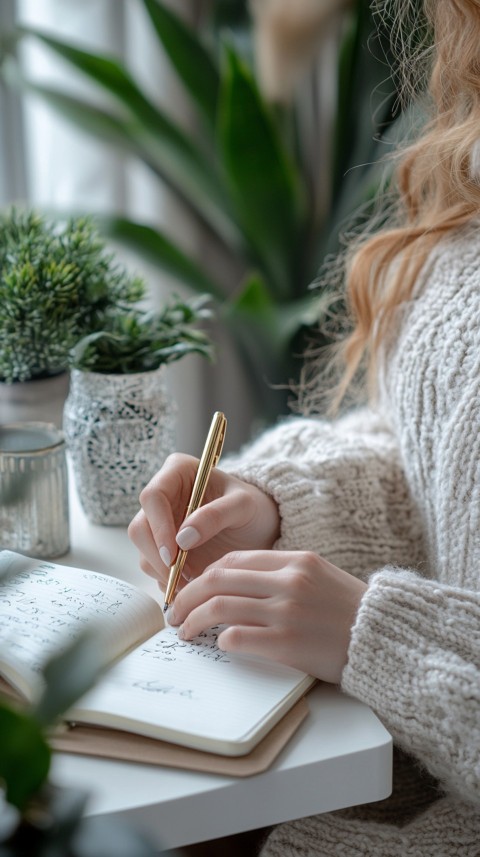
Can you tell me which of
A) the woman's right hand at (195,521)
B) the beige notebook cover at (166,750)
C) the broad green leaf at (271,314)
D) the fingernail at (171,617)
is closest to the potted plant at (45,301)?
the woman's right hand at (195,521)

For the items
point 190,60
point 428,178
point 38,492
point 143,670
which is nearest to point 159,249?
point 190,60

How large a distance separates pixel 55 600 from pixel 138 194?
1321mm

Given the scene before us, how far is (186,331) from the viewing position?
0.90 m

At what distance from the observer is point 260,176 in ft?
5.27

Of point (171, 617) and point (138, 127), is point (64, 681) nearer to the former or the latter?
point (171, 617)

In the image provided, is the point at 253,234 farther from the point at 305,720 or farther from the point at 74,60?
the point at 305,720

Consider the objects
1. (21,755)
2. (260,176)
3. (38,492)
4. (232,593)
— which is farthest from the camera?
(260,176)

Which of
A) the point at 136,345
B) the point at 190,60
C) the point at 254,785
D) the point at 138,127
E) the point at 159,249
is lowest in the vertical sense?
the point at 254,785

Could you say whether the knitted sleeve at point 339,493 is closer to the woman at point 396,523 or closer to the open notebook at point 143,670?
the woman at point 396,523

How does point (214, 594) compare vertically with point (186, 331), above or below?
below

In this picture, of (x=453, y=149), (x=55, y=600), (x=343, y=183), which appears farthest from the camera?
(x=343, y=183)

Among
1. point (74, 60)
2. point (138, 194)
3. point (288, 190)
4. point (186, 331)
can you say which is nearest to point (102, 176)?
point (138, 194)

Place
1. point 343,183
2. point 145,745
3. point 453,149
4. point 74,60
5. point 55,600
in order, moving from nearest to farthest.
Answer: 1. point 145,745
2. point 55,600
3. point 453,149
4. point 74,60
5. point 343,183

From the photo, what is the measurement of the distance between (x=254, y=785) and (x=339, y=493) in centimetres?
35
